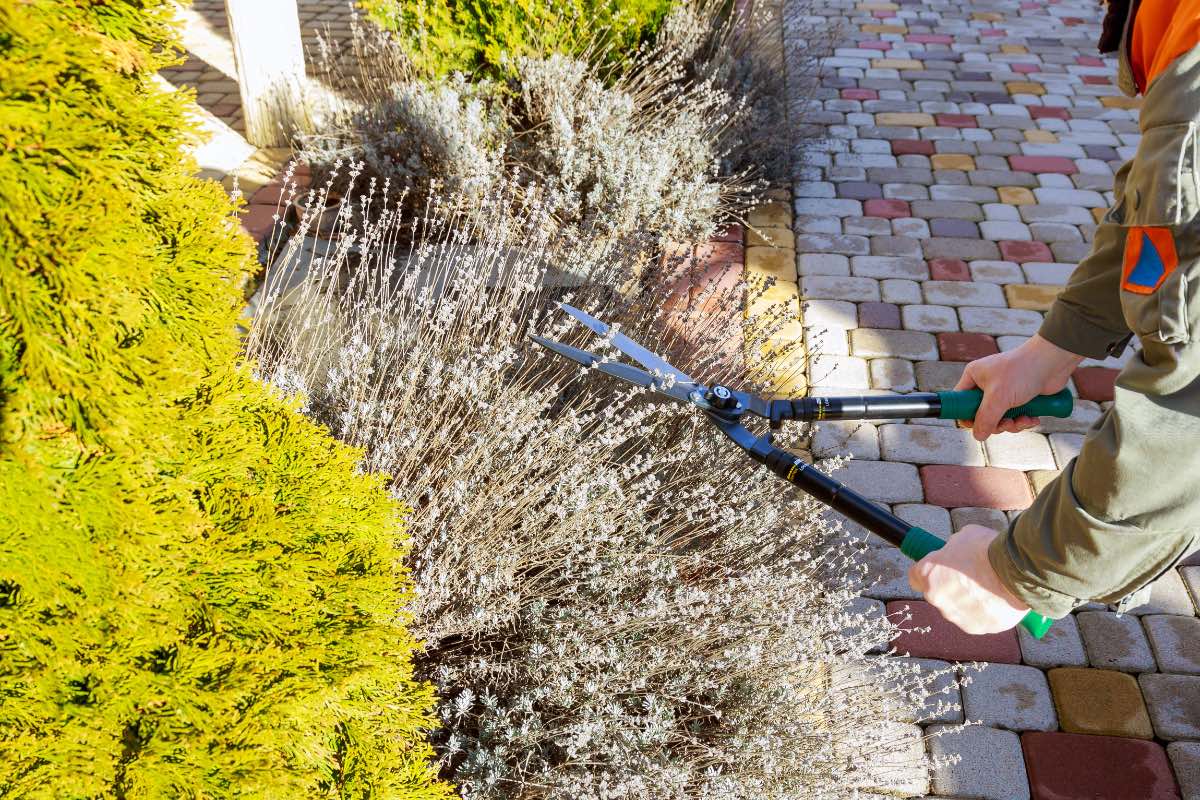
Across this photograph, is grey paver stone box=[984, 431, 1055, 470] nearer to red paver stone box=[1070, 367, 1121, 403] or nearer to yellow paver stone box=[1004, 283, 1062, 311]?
red paver stone box=[1070, 367, 1121, 403]

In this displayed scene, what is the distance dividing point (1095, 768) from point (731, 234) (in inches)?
124

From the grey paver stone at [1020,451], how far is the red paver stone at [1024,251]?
1.49 meters

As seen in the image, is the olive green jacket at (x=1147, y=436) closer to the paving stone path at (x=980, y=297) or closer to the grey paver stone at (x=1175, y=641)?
the paving stone path at (x=980, y=297)

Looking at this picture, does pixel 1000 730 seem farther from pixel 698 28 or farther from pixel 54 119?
pixel 698 28

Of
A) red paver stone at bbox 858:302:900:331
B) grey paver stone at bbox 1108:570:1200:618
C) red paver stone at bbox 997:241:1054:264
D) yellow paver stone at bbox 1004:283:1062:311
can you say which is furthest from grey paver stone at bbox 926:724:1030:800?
red paver stone at bbox 997:241:1054:264

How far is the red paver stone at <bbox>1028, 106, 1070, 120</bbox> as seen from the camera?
20.6ft

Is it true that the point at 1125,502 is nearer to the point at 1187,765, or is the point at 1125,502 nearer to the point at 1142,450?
the point at 1142,450

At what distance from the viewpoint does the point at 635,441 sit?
2.99 meters

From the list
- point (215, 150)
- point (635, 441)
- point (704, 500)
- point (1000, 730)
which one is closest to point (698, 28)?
point (215, 150)

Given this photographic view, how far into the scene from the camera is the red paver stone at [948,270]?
4547 mm

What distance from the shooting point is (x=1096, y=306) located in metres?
1.90

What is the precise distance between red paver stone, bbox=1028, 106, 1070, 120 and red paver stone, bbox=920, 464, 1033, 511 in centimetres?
397

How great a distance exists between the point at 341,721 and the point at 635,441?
1610 millimetres

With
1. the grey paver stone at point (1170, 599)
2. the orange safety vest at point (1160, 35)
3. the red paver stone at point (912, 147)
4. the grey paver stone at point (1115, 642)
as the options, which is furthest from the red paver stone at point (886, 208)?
the orange safety vest at point (1160, 35)
